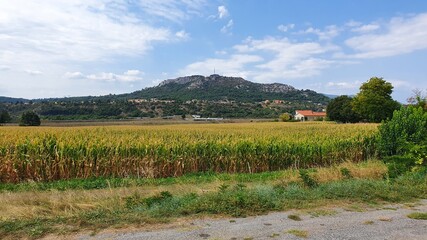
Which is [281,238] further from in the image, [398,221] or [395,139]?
[395,139]

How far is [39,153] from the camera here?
14.3 m

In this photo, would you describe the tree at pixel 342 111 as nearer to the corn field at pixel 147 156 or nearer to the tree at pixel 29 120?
the corn field at pixel 147 156

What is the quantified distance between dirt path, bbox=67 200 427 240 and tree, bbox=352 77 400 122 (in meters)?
62.0

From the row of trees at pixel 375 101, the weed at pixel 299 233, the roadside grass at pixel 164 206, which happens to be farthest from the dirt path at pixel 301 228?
the row of trees at pixel 375 101

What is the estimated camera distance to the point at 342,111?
2977 inches

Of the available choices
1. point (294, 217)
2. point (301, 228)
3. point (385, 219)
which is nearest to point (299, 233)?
point (301, 228)

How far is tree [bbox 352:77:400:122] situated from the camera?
63.2m

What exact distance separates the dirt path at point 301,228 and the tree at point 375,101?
62.0 metres

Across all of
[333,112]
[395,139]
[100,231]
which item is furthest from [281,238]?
[333,112]

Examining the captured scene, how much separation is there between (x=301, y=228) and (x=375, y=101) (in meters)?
64.5

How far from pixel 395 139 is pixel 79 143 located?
15056 millimetres

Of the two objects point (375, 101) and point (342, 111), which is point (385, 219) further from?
point (342, 111)

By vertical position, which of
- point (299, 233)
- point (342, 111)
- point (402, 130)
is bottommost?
point (299, 233)

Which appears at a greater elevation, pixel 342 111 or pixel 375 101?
pixel 375 101
